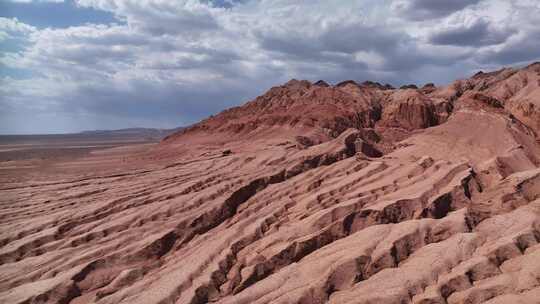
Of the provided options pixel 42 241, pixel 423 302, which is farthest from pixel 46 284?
pixel 423 302

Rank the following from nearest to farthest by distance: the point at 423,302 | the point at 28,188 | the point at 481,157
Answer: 1. the point at 423,302
2. the point at 481,157
3. the point at 28,188

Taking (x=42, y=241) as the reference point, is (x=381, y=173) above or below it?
above

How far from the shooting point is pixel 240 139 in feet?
124

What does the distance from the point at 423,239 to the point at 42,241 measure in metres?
10.5

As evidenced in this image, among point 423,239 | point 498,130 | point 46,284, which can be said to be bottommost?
point 46,284

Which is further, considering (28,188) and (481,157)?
(28,188)

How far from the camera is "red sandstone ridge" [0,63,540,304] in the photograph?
9.23 meters

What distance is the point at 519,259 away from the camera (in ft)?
29.8

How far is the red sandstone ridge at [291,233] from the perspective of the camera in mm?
9234

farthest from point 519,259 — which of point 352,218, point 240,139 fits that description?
point 240,139

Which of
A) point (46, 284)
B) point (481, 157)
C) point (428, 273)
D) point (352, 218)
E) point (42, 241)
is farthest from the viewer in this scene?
point (481, 157)

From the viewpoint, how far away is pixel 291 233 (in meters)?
12.0

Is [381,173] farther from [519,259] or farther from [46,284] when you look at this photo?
[46,284]

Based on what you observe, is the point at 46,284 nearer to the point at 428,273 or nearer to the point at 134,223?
the point at 134,223
